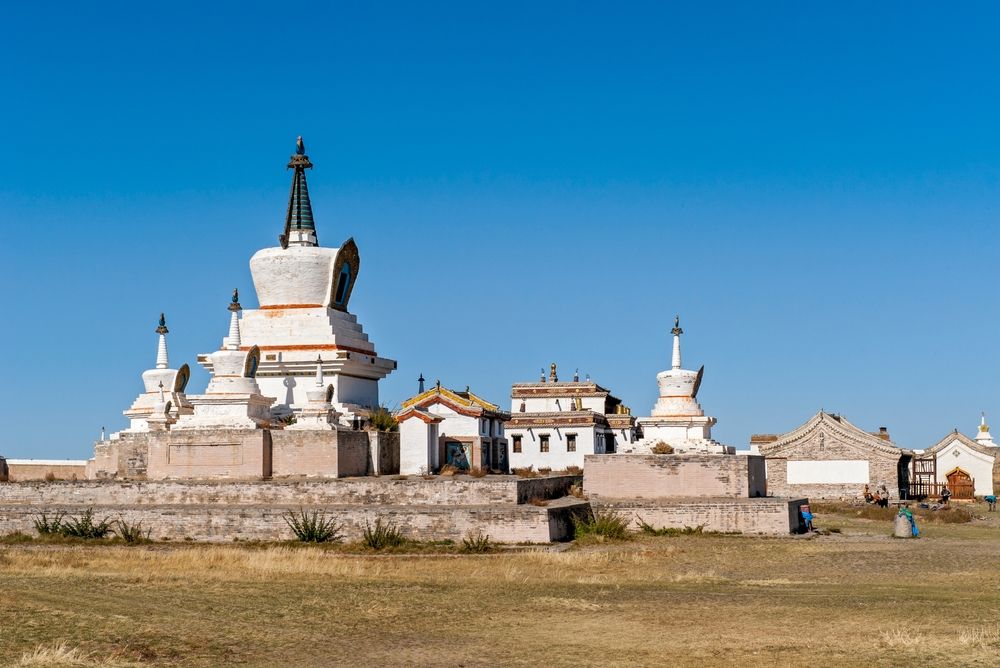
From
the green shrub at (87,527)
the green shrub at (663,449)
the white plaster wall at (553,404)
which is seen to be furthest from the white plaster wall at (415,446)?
the white plaster wall at (553,404)

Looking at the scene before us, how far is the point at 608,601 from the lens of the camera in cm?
1656

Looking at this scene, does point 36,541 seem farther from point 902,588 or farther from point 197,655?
point 902,588

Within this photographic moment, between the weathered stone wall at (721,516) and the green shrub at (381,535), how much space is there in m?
5.59

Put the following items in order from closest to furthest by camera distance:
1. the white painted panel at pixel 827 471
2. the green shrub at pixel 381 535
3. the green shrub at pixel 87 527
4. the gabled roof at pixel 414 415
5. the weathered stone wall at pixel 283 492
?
the green shrub at pixel 381 535 → the green shrub at pixel 87 527 → the weathered stone wall at pixel 283 492 → the gabled roof at pixel 414 415 → the white painted panel at pixel 827 471

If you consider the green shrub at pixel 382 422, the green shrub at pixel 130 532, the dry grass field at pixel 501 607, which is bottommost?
the dry grass field at pixel 501 607

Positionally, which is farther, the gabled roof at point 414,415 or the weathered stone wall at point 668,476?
the gabled roof at point 414,415

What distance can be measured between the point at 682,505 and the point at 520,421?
16579 millimetres

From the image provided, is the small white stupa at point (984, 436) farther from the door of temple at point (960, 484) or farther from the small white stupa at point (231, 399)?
the small white stupa at point (231, 399)

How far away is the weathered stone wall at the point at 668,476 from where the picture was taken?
2878cm

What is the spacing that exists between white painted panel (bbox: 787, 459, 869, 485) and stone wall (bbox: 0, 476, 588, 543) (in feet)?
66.0

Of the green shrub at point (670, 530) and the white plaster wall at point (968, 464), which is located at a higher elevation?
the white plaster wall at point (968, 464)

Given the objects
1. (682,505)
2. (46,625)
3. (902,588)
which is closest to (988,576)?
(902,588)

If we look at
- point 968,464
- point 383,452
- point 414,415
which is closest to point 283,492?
point 383,452

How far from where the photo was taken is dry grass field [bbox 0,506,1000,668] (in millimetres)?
12922
